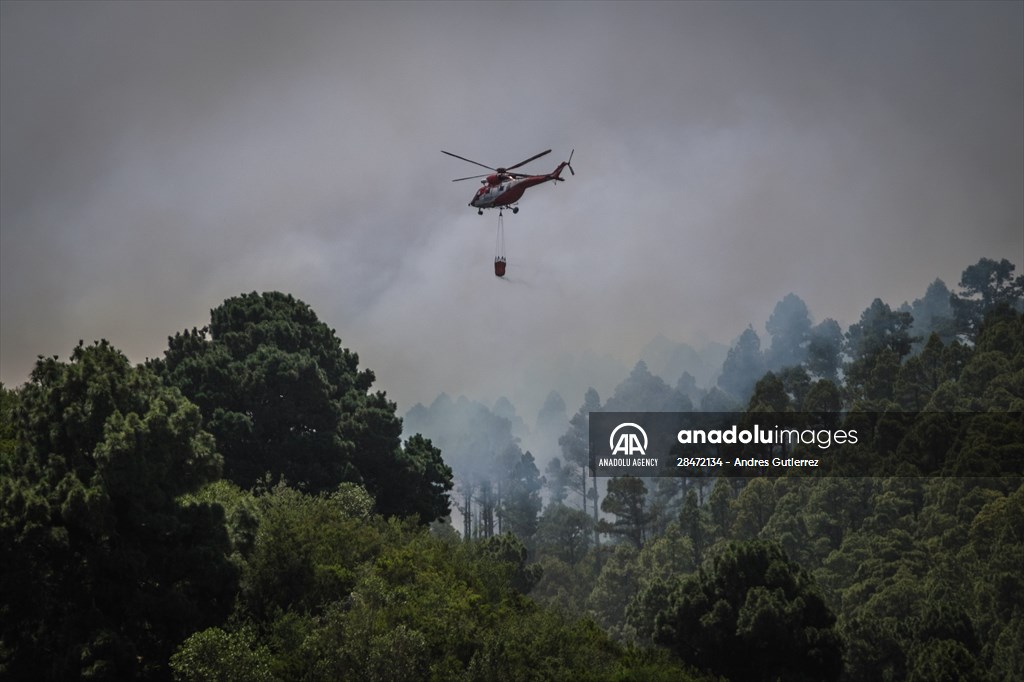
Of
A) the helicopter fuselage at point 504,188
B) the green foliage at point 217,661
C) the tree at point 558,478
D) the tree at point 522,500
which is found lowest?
the green foliage at point 217,661

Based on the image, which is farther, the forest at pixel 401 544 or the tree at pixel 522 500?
the tree at pixel 522 500

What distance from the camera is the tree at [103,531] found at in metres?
39.8

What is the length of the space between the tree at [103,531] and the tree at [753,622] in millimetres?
A: 32486

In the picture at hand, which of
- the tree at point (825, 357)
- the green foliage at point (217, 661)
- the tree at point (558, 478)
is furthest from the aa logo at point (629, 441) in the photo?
the green foliage at point (217, 661)

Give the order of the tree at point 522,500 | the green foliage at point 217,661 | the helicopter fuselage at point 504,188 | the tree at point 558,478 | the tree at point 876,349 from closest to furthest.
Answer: the green foliage at point 217,661 → the helicopter fuselage at point 504,188 → the tree at point 876,349 → the tree at point 522,500 → the tree at point 558,478

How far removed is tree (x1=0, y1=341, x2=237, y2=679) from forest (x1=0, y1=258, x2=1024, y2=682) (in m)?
0.09

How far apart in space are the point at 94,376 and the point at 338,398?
119 feet

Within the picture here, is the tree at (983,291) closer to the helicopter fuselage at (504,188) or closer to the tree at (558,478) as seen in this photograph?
the tree at (558,478)

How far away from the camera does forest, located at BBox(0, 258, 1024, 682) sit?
133 feet

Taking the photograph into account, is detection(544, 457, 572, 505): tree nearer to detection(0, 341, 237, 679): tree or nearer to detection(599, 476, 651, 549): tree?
detection(599, 476, 651, 549): tree

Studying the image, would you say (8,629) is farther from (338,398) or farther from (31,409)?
(338,398)

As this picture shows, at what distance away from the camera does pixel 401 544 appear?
53.6 meters

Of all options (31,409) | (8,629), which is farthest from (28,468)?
(8,629)

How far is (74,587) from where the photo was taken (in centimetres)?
4097
